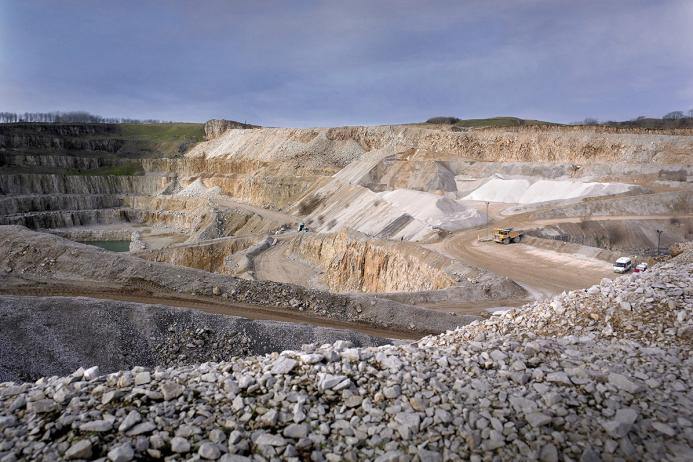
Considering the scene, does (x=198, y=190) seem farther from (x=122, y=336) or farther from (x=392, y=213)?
(x=122, y=336)

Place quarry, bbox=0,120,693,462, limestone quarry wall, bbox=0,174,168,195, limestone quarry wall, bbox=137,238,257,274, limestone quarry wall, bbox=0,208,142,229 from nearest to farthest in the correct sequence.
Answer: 1. quarry, bbox=0,120,693,462
2. limestone quarry wall, bbox=137,238,257,274
3. limestone quarry wall, bbox=0,208,142,229
4. limestone quarry wall, bbox=0,174,168,195

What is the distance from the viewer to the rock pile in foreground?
562 centimetres

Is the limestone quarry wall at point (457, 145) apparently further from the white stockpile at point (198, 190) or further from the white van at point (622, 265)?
the white van at point (622, 265)

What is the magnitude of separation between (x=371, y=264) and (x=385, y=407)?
27.5 meters

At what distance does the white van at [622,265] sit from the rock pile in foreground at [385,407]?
18.5 m

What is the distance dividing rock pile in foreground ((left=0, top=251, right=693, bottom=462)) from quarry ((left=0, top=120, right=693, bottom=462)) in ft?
0.09

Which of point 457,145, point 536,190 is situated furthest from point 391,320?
point 457,145

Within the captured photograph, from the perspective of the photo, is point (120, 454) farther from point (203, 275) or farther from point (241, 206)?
point (241, 206)

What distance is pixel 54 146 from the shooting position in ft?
286

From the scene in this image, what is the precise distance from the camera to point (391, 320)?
18.8 m

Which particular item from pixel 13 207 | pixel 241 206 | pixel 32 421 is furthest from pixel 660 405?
pixel 13 207

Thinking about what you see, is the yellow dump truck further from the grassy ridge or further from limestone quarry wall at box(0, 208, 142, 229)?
the grassy ridge

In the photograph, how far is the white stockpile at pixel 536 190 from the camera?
4369cm

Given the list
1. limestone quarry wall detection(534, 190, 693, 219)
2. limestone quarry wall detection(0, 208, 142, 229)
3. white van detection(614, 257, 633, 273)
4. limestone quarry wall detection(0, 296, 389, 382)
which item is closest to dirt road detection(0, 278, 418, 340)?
limestone quarry wall detection(0, 296, 389, 382)
